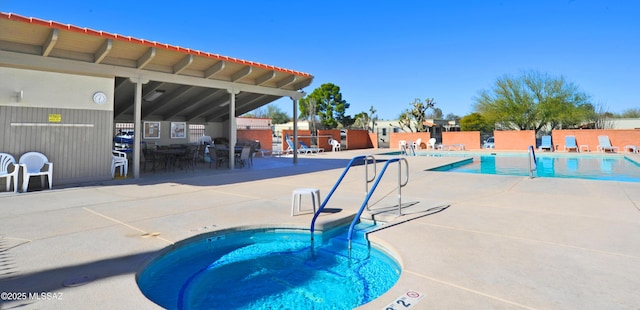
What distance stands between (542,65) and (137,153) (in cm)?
2784

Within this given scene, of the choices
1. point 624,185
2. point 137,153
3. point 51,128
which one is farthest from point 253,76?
point 624,185

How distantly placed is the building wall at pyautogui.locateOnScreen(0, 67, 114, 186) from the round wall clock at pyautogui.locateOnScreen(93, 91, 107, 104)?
0.26 feet

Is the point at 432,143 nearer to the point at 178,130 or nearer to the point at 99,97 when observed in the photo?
the point at 178,130

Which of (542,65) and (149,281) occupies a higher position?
(542,65)

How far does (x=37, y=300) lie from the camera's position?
6.85ft

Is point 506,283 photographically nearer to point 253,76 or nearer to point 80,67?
point 80,67

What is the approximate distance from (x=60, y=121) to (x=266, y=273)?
23.3ft

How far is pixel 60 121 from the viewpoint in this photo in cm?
729

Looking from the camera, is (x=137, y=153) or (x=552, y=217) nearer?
(x=552, y=217)

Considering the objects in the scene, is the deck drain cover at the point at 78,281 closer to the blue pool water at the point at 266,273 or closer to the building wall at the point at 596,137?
the blue pool water at the point at 266,273

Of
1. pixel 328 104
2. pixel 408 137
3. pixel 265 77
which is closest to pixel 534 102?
pixel 408 137

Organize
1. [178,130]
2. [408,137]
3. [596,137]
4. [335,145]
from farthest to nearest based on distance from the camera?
[408,137]
[335,145]
[596,137]
[178,130]

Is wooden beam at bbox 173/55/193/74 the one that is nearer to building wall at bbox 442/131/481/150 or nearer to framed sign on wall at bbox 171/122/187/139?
framed sign on wall at bbox 171/122/187/139

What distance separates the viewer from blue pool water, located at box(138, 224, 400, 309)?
2604 mm
